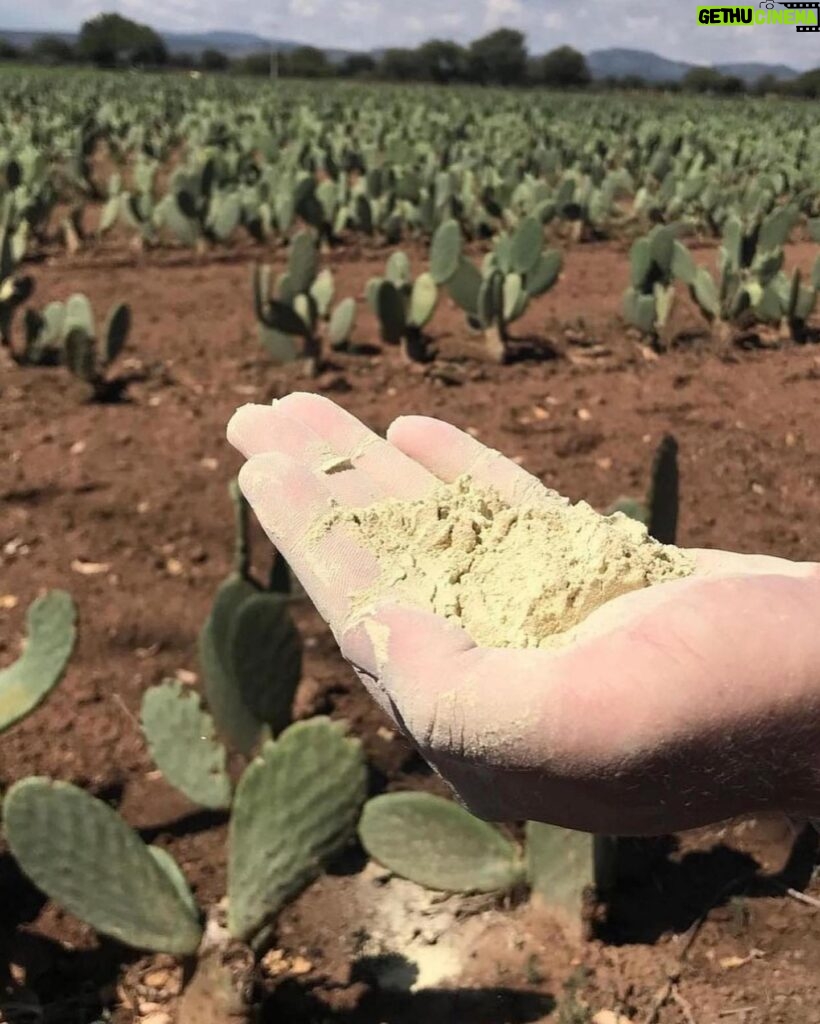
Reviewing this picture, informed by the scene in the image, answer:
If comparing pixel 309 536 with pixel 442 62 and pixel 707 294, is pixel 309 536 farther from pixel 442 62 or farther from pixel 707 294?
pixel 442 62

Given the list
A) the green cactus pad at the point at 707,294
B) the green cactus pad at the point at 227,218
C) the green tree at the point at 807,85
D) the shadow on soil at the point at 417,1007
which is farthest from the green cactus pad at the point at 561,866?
the green tree at the point at 807,85

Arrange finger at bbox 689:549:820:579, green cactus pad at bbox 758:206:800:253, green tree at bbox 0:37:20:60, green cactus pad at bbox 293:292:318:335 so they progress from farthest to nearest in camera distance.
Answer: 1. green tree at bbox 0:37:20:60
2. green cactus pad at bbox 758:206:800:253
3. green cactus pad at bbox 293:292:318:335
4. finger at bbox 689:549:820:579

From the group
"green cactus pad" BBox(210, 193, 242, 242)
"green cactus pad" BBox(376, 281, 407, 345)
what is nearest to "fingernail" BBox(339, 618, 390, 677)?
"green cactus pad" BBox(376, 281, 407, 345)

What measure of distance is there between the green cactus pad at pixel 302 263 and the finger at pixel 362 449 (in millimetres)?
2697

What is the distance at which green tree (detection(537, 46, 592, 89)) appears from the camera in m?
51.1

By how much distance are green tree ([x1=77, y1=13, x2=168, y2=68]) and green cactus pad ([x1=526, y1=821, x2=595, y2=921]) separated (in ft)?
182

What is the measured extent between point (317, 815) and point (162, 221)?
567 cm

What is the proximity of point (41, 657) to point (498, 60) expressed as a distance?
2227 inches

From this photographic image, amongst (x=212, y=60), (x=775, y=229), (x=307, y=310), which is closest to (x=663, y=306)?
(x=775, y=229)

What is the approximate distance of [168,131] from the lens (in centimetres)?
1416

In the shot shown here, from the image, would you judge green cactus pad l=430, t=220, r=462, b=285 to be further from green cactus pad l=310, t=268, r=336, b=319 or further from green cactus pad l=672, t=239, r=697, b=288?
green cactus pad l=672, t=239, r=697, b=288

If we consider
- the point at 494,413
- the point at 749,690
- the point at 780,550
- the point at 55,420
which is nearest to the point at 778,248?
the point at 494,413

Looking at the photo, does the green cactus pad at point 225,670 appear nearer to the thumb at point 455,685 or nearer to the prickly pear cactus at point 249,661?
the prickly pear cactus at point 249,661

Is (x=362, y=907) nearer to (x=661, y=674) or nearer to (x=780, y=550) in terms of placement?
(x=661, y=674)
